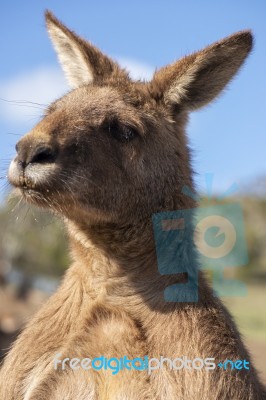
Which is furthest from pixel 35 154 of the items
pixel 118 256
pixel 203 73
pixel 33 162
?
pixel 203 73

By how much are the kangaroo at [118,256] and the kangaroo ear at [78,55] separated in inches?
15.3

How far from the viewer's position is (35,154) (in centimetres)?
454

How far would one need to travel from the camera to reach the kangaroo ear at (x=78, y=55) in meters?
6.01

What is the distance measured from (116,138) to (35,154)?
2.76 feet

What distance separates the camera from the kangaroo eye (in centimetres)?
518

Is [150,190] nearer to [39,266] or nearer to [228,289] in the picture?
[228,289]

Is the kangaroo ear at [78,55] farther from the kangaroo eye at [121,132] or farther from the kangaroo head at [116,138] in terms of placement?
the kangaroo eye at [121,132]

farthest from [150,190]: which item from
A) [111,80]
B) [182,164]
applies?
[111,80]

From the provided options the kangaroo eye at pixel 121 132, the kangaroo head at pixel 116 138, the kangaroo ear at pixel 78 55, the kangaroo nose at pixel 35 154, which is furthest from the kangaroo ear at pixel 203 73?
the kangaroo nose at pixel 35 154

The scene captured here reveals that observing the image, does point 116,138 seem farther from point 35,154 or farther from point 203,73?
point 203,73

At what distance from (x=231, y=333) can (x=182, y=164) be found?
140cm

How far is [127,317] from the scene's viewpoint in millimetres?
4832

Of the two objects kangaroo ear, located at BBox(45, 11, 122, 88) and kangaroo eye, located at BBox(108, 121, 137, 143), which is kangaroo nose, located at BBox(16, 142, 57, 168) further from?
kangaroo ear, located at BBox(45, 11, 122, 88)

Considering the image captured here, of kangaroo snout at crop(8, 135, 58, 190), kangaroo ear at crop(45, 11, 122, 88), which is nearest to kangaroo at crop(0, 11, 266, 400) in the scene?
kangaroo snout at crop(8, 135, 58, 190)
